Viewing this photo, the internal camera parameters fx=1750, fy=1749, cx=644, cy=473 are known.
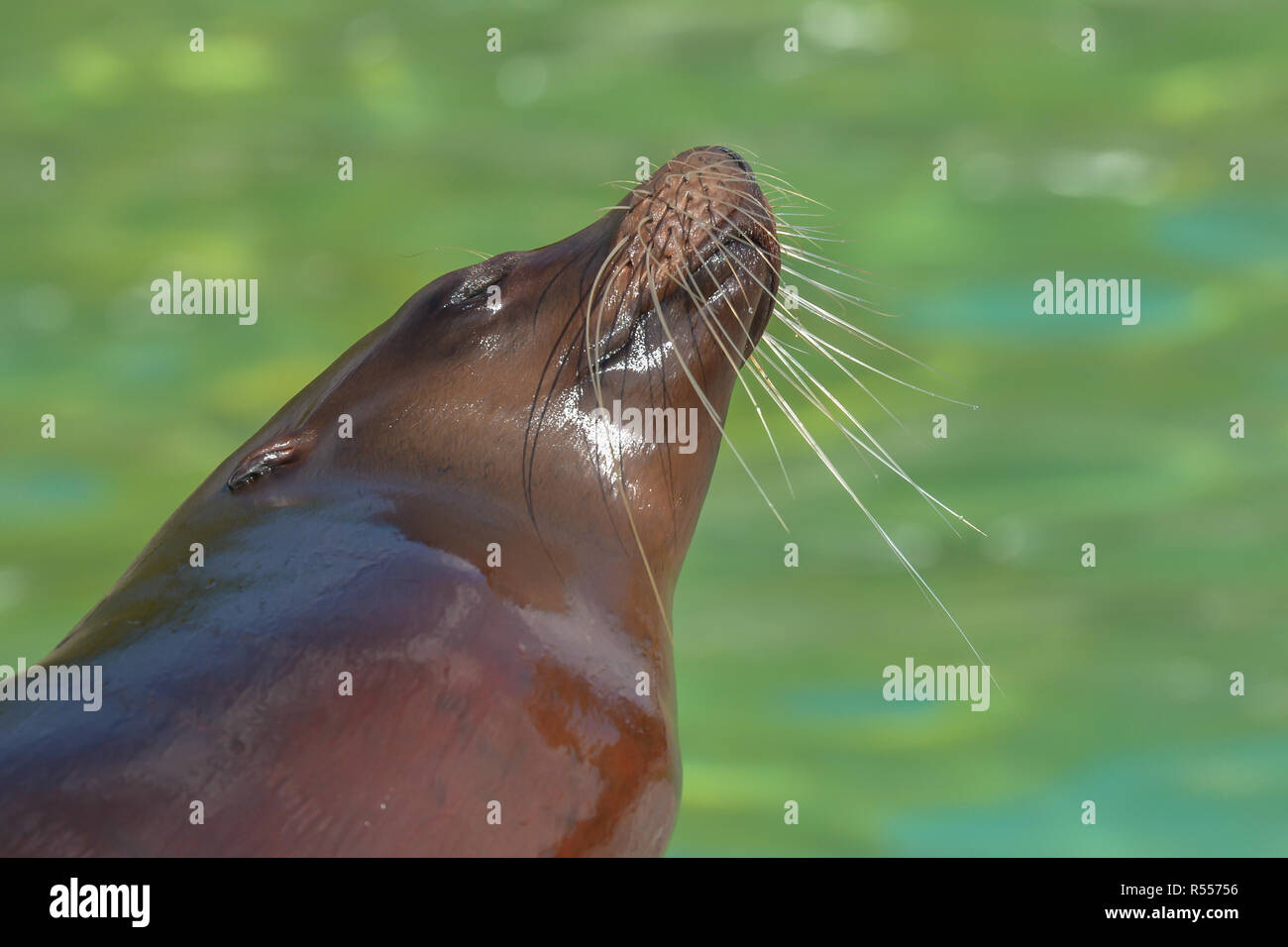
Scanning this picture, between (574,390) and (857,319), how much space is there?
144 inches

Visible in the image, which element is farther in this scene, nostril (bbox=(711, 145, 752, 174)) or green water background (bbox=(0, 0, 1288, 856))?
green water background (bbox=(0, 0, 1288, 856))

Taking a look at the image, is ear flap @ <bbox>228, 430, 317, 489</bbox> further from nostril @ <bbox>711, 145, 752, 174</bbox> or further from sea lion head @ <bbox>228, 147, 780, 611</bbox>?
nostril @ <bbox>711, 145, 752, 174</bbox>

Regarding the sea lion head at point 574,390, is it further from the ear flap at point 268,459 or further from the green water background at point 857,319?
the green water background at point 857,319

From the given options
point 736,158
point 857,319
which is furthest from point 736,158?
point 857,319

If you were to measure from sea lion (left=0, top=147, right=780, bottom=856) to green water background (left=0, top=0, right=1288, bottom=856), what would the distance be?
1.89m

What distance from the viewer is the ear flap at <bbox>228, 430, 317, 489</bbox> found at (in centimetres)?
371

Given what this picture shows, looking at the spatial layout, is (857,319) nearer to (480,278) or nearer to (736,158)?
(736,158)

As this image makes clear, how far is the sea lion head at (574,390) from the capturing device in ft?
11.9

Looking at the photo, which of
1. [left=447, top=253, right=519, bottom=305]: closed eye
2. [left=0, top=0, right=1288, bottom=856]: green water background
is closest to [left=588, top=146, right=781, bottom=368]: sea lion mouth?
→ [left=447, top=253, right=519, bottom=305]: closed eye

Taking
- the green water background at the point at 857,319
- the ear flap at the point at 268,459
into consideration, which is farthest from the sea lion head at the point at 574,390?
the green water background at the point at 857,319

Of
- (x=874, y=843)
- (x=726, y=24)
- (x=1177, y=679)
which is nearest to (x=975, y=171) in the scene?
(x=726, y=24)

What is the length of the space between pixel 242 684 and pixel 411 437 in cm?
79

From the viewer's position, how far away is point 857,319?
23.7 ft

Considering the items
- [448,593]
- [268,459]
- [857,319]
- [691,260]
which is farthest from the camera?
[857,319]
